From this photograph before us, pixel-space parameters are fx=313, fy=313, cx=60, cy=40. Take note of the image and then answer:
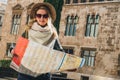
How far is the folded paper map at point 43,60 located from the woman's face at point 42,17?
29 centimetres

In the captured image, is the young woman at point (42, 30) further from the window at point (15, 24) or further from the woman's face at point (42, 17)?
the window at point (15, 24)

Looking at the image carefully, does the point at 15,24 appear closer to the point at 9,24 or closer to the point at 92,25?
the point at 9,24

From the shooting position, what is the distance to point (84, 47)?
84.2ft

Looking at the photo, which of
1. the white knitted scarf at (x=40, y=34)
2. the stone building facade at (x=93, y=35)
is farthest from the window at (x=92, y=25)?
the white knitted scarf at (x=40, y=34)

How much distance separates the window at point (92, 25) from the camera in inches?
997

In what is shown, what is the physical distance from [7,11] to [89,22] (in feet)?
36.7

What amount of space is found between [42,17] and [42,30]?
0.18 metres

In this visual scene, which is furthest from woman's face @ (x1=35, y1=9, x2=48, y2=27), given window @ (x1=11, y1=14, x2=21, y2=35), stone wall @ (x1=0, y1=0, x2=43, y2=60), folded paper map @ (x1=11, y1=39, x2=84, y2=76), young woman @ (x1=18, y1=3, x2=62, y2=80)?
window @ (x1=11, y1=14, x2=21, y2=35)

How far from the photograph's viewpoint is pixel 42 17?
11.9 ft

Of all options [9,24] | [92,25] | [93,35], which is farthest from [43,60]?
[9,24]

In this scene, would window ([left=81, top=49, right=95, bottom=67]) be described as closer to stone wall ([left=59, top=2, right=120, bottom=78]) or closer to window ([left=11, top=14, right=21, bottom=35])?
stone wall ([left=59, top=2, right=120, bottom=78])

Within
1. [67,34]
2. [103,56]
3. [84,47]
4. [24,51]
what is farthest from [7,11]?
[24,51]

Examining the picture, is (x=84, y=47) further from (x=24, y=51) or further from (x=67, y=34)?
(x=24, y=51)

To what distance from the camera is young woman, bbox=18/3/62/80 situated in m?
3.53
